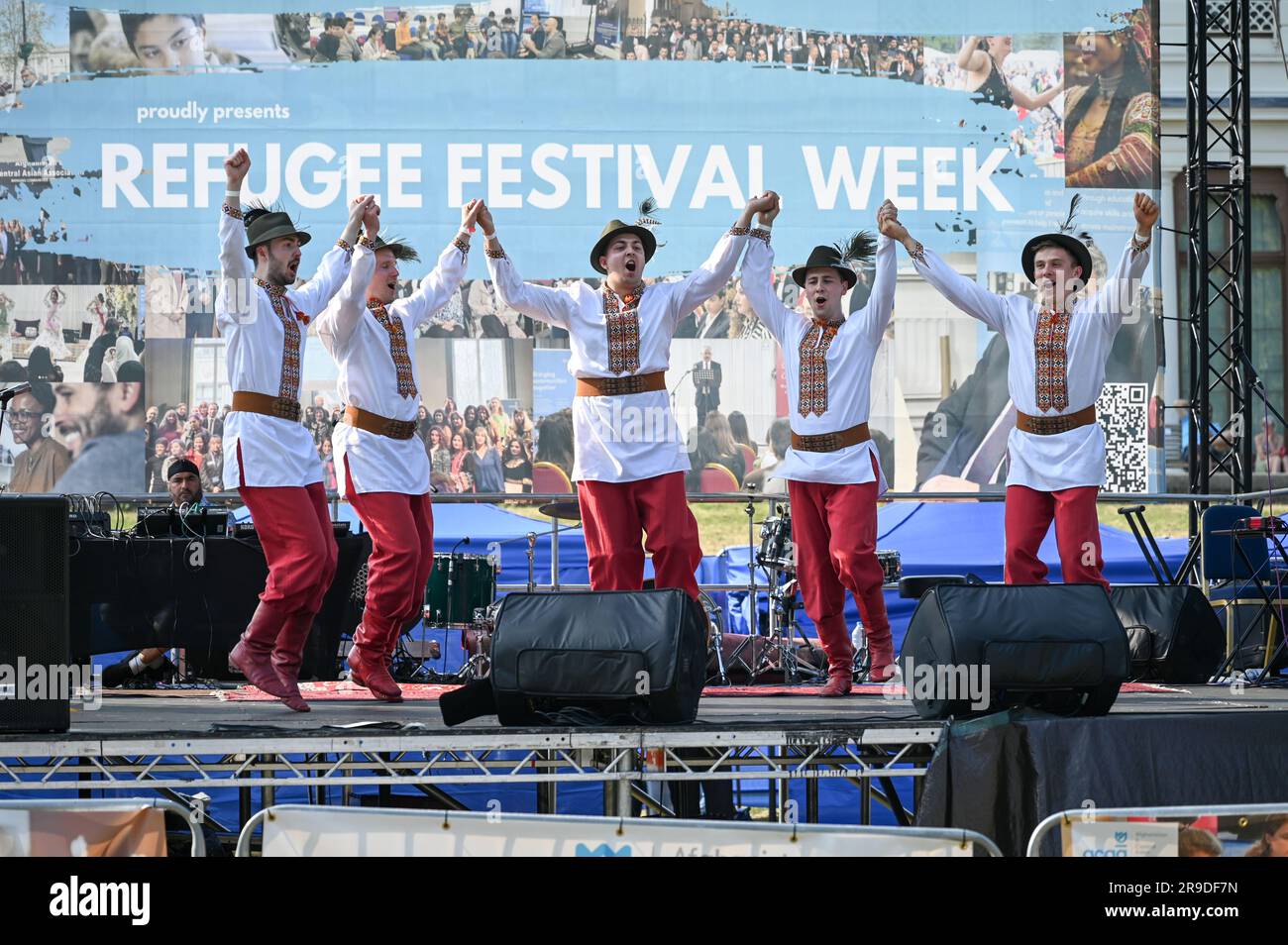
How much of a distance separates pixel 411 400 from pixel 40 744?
7.48 ft

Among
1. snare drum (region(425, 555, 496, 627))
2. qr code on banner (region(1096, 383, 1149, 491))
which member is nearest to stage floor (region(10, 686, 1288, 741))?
snare drum (region(425, 555, 496, 627))

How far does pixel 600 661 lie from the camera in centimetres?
486

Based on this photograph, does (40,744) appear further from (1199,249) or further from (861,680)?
(1199,249)

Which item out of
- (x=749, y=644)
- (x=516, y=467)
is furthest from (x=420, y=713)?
(x=516, y=467)

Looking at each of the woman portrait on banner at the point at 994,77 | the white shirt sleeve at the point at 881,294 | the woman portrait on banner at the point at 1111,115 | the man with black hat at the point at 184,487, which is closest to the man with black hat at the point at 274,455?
the white shirt sleeve at the point at 881,294

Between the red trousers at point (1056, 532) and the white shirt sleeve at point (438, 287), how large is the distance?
252 centimetres

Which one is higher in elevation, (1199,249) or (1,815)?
(1199,249)

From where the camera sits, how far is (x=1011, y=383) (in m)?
6.88

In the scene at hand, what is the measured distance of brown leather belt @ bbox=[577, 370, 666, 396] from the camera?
6379 mm

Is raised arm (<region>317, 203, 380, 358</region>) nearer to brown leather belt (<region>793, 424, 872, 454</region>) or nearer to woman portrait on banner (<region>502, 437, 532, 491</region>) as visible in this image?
brown leather belt (<region>793, 424, 872, 454</region>)

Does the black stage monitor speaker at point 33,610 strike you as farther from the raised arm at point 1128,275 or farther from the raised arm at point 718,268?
the raised arm at point 1128,275

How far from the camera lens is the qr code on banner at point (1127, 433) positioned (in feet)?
35.7

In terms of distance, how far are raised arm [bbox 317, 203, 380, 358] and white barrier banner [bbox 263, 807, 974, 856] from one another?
110 inches
